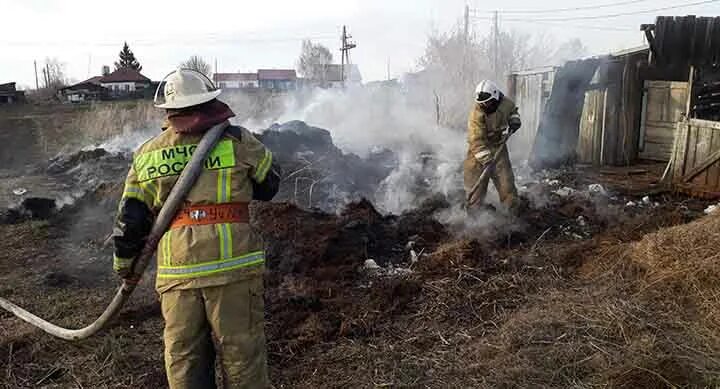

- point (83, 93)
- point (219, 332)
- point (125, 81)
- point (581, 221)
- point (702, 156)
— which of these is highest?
point (125, 81)

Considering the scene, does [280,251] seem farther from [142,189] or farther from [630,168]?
[630,168]

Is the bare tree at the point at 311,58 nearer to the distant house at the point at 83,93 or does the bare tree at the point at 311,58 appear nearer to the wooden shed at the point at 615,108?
the distant house at the point at 83,93

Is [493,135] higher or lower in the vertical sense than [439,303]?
higher

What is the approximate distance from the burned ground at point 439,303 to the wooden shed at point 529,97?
222 inches

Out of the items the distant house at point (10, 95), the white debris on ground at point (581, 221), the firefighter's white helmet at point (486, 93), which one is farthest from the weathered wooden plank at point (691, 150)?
the distant house at point (10, 95)

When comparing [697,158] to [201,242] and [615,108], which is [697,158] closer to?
[615,108]

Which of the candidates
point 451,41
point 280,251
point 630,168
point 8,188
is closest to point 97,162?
point 8,188

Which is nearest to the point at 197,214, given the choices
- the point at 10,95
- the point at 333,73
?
the point at 10,95

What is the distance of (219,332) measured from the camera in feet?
8.84

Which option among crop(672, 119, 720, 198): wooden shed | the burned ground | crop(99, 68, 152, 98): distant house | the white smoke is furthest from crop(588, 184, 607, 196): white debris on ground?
crop(99, 68, 152, 98): distant house

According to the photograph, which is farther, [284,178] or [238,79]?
[238,79]

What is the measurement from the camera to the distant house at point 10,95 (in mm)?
33594

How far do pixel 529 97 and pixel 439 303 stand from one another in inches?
385

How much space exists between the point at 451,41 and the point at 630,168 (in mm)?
16066
